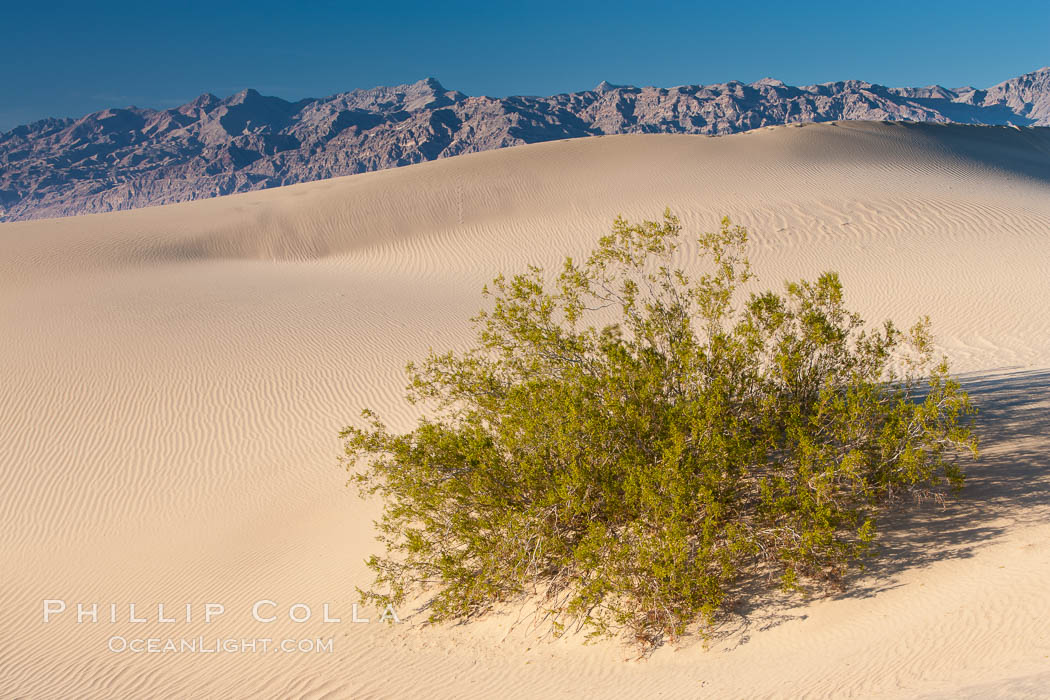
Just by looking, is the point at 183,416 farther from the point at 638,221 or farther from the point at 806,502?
the point at 638,221

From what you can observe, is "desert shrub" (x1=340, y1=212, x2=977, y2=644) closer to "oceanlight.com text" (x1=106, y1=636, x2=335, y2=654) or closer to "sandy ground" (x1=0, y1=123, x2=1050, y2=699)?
"sandy ground" (x1=0, y1=123, x2=1050, y2=699)

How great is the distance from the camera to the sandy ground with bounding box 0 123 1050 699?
5699mm

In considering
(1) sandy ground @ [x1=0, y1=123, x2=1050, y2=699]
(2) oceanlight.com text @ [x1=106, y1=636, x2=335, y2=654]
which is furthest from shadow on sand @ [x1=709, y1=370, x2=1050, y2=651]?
(2) oceanlight.com text @ [x1=106, y1=636, x2=335, y2=654]

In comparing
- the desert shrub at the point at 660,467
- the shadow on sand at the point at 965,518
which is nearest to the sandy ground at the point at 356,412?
the shadow on sand at the point at 965,518

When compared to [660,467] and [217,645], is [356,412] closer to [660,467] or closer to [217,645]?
[217,645]

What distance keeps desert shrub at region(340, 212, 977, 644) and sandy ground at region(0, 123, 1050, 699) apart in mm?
435

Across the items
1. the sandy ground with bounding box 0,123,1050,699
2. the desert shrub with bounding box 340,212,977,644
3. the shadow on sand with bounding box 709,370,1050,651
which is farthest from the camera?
the shadow on sand with bounding box 709,370,1050,651

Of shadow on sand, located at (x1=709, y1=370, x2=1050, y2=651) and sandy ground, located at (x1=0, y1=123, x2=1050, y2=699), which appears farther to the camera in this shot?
shadow on sand, located at (x1=709, y1=370, x2=1050, y2=651)

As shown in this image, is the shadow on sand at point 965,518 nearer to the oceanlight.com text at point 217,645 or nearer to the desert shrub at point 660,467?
the desert shrub at point 660,467

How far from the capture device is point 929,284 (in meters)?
17.7

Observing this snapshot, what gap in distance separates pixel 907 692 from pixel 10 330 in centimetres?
1983

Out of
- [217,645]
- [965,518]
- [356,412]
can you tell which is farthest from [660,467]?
[356,412]

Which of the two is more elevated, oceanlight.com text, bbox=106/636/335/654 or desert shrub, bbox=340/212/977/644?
desert shrub, bbox=340/212/977/644

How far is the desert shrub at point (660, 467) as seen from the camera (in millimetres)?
5879
